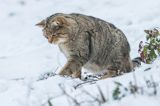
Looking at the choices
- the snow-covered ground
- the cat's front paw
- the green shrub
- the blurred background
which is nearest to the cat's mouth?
the cat's front paw

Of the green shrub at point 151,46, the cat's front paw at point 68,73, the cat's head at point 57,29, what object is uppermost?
the cat's head at point 57,29

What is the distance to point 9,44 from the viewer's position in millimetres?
9969

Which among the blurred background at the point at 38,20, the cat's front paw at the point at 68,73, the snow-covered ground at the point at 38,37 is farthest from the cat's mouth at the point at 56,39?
the blurred background at the point at 38,20

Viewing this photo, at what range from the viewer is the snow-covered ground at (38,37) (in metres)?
4.91

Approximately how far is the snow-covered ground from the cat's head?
18.0 inches

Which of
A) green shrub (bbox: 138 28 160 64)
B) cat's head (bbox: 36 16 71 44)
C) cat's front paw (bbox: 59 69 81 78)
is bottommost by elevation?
cat's front paw (bbox: 59 69 81 78)

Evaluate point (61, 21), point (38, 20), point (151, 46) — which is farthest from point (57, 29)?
point (38, 20)

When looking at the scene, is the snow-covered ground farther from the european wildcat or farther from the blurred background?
the european wildcat

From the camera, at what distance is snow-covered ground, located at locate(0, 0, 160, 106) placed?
491 cm

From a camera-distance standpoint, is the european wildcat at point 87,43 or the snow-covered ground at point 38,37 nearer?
the snow-covered ground at point 38,37

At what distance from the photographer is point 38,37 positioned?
398 inches

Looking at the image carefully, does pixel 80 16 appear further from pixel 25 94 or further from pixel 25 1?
pixel 25 1

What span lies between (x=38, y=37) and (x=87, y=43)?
13.0 ft

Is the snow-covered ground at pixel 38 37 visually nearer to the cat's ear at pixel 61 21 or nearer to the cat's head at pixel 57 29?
the cat's head at pixel 57 29
